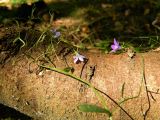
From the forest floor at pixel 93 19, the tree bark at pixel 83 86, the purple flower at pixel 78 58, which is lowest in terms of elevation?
the tree bark at pixel 83 86

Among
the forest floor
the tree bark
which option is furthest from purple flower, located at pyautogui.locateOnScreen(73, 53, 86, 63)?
the forest floor

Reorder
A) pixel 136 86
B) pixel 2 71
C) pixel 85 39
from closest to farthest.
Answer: pixel 136 86
pixel 2 71
pixel 85 39

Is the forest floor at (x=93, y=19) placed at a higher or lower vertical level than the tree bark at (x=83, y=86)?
A: higher

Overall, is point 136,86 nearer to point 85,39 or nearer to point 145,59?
point 145,59

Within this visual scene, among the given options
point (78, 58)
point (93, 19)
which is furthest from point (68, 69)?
point (93, 19)

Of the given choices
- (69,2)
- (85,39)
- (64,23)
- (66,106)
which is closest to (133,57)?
(66,106)

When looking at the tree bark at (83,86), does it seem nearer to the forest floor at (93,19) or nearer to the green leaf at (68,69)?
the green leaf at (68,69)

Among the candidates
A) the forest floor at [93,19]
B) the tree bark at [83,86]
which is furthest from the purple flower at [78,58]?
the forest floor at [93,19]

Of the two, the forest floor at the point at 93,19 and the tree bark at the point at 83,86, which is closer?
the tree bark at the point at 83,86

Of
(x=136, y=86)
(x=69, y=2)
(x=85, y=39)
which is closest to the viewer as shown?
(x=136, y=86)
